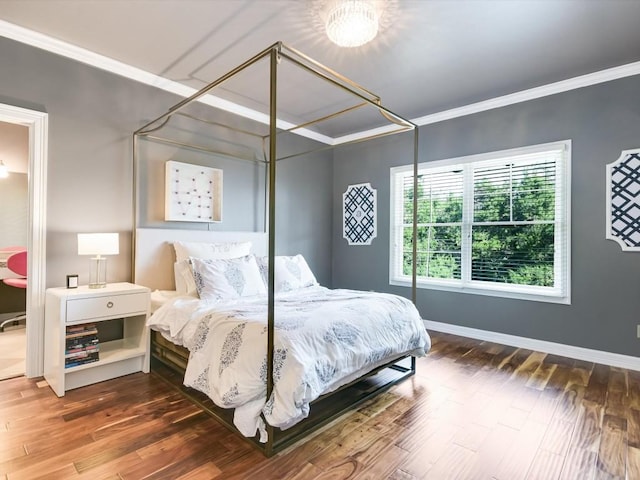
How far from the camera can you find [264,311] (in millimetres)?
2373

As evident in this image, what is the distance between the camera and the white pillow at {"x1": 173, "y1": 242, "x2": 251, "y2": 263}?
3.34 m

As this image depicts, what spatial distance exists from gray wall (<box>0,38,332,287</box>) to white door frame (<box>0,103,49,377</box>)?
0.05 meters

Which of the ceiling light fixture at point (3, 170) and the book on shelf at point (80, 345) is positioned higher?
the ceiling light fixture at point (3, 170)

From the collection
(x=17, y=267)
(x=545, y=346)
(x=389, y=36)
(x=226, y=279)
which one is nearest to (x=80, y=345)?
(x=226, y=279)

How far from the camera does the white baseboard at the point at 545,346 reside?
3.19 m

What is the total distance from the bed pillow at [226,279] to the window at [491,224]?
1.93 meters

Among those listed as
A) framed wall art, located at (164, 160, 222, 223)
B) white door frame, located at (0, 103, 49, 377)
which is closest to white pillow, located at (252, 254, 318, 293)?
framed wall art, located at (164, 160, 222, 223)

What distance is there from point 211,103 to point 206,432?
327 centimetres

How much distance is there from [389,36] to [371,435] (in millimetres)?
2779

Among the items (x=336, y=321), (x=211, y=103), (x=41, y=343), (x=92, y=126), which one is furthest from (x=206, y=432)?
(x=211, y=103)

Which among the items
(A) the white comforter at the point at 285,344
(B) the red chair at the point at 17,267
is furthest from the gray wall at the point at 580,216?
Answer: (B) the red chair at the point at 17,267

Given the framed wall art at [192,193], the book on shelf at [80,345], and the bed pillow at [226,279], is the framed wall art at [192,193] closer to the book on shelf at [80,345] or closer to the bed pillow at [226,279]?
the bed pillow at [226,279]

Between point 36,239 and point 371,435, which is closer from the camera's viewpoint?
point 371,435

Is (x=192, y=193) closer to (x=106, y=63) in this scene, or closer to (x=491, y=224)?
(x=106, y=63)
